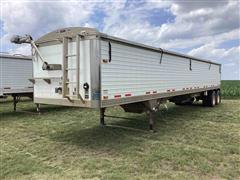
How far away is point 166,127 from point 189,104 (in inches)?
279

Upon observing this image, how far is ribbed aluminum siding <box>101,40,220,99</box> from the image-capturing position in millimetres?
6840

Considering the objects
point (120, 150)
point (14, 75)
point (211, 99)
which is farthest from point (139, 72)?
point (211, 99)

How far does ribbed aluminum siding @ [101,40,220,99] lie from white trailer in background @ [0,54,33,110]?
A: 757 cm

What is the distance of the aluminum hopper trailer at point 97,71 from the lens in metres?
6.54

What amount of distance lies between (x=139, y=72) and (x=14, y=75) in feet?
25.9

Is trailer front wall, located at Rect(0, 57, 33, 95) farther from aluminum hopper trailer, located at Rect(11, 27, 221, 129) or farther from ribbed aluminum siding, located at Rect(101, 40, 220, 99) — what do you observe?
ribbed aluminum siding, located at Rect(101, 40, 220, 99)

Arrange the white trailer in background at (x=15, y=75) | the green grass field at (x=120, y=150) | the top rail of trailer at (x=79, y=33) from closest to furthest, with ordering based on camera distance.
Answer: the green grass field at (x=120, y=150)
the top rail of trailer at (x=79, y=33)
the white trailer in background at (x=15, y=75)

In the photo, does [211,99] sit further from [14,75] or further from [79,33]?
[79,33]

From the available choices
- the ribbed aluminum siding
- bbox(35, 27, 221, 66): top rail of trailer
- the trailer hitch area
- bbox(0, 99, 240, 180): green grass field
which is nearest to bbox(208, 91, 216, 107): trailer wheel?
the ribbed aluminum siding

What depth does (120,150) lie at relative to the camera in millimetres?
6852

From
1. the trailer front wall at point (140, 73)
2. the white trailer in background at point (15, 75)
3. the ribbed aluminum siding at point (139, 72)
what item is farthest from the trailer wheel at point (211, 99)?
the white trailer in background at point (15, 75)

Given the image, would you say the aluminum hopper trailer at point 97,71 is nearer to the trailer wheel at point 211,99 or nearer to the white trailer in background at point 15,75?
the white trailer in background at point 15,75

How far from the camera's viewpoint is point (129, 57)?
7.65m

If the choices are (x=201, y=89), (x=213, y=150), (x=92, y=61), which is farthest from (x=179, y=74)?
(x=92, y=61)
